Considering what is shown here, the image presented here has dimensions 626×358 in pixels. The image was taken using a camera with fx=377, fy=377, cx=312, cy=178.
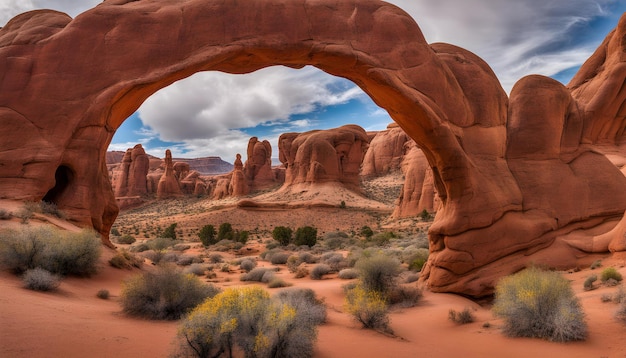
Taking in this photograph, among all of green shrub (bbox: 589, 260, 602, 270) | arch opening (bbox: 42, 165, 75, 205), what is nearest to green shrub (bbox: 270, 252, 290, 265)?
arch opening (bbox: 42, 165, 75, 205)

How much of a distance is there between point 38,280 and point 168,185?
2468 inches

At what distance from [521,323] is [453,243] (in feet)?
11.8

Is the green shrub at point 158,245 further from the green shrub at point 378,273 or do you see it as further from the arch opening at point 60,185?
the green shrub at point 378,273

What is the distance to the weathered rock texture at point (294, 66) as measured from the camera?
9422 mm

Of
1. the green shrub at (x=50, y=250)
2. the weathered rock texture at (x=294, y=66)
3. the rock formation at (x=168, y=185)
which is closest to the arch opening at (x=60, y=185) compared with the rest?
the weathered rock texture at (x=294, y=66)

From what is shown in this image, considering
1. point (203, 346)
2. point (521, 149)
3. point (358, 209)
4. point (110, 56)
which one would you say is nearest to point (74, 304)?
point (203, 346)

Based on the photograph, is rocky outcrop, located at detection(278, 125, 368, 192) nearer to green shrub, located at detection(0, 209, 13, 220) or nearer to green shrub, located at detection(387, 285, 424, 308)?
green shrub, located at detection(387, 285, 424, 308)

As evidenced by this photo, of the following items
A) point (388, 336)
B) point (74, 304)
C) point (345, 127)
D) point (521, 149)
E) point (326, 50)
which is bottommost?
point (388, 336)

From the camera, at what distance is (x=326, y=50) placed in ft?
31.4

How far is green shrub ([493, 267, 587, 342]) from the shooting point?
19.2 ft

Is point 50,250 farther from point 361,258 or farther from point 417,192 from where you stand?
point 417,192

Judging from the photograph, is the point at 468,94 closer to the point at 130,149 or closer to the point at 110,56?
the point at 110,56

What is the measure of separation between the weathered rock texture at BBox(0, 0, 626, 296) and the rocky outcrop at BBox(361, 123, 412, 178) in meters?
55.6

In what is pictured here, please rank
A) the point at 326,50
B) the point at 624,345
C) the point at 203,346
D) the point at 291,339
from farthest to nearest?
the point at 326,50 < the point at 624,345 < the point at 291,339 < the point at 203,346
